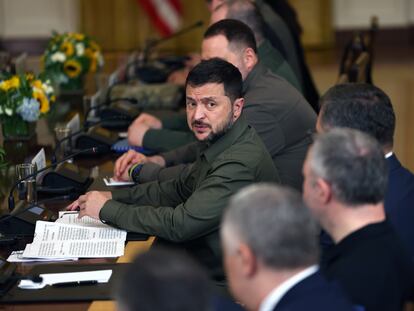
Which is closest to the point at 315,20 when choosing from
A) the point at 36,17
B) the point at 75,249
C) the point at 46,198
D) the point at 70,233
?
the point at 36,17

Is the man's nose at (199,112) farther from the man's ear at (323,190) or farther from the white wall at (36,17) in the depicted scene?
the white wall at (36,17)

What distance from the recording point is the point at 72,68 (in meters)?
5.88

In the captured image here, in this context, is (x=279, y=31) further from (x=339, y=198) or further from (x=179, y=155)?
(x=339, y=198)

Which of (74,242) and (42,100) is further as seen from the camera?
(42,100)

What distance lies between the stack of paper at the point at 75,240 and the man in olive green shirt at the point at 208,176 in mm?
54

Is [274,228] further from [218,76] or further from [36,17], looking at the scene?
[36,17]


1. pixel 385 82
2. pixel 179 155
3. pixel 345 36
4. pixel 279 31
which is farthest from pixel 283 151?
pixel 345 36

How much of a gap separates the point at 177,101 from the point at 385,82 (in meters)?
4.47

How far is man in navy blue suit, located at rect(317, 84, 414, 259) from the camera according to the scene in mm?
2754

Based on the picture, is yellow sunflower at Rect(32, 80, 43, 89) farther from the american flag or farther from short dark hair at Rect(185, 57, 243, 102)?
the american flag

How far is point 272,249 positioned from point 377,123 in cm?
114

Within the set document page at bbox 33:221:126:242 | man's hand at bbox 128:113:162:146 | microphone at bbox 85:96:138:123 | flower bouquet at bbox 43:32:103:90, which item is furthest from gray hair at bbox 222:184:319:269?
flower bouquet at bbox 43:32:103:90

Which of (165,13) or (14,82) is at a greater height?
(14,82)

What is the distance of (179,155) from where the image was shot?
437 centimetres
